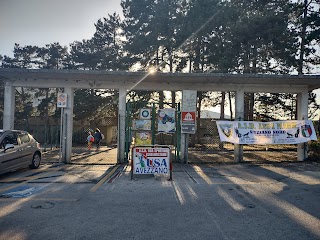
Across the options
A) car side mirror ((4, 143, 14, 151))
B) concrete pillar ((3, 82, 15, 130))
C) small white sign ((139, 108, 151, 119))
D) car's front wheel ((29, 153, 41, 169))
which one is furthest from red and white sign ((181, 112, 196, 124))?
concrete pillar ((3, 82, 15, 130))

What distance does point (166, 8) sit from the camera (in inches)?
916

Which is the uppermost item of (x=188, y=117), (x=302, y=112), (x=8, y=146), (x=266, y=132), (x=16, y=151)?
(x=302, y=112)

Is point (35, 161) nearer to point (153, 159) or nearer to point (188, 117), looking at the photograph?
point (153, 159)

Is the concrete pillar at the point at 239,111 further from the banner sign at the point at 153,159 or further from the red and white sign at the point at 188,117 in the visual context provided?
the banner sign at the point at 153,159

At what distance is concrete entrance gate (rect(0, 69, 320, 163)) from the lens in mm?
11482

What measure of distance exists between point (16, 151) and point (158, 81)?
6555mm

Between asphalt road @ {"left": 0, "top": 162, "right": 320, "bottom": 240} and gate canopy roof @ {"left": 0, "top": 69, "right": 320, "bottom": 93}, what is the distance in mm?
4076

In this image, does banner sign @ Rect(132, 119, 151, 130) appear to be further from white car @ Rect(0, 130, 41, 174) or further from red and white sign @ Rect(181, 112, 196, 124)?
white car @ Rect(0, 130, 41, 174)

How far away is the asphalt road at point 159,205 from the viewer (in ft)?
14.5

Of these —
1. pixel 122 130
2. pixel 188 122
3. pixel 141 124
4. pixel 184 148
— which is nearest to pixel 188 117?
pixel 188 122

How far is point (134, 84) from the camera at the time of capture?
12258mm

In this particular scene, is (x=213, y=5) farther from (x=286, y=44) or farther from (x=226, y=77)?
(x=226, y=77)

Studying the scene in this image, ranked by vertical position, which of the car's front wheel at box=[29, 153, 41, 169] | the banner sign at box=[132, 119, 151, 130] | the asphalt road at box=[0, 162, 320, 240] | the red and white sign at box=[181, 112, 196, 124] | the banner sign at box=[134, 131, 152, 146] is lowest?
the asphalt road at box=[0, 162, 320, 240]

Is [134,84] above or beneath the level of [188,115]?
above
